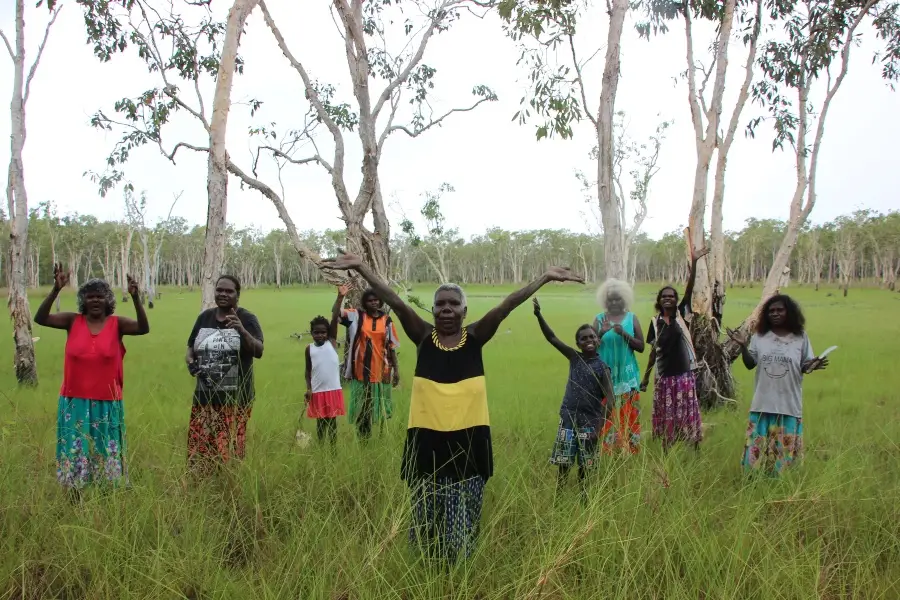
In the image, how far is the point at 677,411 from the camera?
17.1ft

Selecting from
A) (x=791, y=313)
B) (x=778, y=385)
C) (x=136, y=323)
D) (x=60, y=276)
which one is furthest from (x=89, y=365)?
(x=791, y=313)

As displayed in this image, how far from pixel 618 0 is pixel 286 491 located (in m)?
5.23

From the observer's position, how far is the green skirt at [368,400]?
5.36 m

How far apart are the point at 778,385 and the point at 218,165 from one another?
5810 millimetres

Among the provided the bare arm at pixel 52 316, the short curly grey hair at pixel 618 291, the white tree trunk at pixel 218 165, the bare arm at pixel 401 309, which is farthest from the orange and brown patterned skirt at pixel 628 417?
the white tree trunk at pixel 218 165

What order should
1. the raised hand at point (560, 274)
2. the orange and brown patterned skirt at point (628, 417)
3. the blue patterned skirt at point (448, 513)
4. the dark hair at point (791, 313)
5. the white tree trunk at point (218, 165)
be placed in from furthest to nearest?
1. the white tree trunk at point (218, 165)
2. the orange and brown patterned skirt at point (628, 417)
3. the dark hair at point (791, 313)
4. the raised hand at point (560, 274)
5. the blue patterned skirt at point (448, 513)

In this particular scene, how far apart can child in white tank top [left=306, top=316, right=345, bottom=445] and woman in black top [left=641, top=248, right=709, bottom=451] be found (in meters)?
2.76

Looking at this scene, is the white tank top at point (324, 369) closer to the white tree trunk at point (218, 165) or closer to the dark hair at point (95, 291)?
the white tree trunk at point (218, 165)

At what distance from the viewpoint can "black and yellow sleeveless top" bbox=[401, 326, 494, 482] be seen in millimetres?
3086

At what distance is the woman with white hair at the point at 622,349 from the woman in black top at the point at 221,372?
2.78m

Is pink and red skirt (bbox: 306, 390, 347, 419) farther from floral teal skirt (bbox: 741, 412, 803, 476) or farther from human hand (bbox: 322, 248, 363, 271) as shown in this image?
floral teal skirt (bbox: 741, 412, 803, 476)

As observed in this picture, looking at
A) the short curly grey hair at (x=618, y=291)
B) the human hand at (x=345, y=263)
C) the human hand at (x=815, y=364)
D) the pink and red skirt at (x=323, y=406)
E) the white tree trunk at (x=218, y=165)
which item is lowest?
the pink and red skirt at (x=323, y=406)

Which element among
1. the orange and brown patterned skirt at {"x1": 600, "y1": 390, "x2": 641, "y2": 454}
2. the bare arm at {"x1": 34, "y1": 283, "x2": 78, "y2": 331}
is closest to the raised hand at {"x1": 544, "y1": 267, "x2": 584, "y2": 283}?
the orange and brown patterned skirt at {"x1": 600, "y1": 390, "x2": 641, "y2": 454}

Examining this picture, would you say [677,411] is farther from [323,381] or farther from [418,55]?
[418,55]
